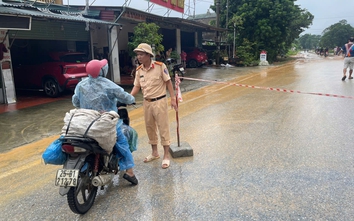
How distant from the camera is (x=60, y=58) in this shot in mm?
10109

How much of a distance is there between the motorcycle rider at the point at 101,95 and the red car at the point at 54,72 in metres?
6.86

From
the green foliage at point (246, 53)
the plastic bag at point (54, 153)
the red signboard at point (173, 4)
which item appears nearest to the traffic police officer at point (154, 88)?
the plastic bag at point (54, 153)

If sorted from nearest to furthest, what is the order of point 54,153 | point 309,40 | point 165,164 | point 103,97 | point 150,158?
point 54,153 < point 103,97 < point 165,164 < point 150,158 < point 309,40

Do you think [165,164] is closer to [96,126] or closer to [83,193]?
[83,193]

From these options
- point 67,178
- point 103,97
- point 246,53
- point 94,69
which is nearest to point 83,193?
point 67,178

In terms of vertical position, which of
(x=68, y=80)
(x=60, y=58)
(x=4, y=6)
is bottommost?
(x=68, y=80)

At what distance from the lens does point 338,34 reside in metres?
68.3

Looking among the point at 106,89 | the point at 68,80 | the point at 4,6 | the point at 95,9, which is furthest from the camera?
the point at 95,9

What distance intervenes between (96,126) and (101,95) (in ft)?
1.69

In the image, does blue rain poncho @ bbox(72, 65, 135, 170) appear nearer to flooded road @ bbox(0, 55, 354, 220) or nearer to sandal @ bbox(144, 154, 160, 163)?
flooded road @ bbox(0, 55, 354, 220)

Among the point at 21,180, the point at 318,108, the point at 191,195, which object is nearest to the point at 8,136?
the point at 21,180

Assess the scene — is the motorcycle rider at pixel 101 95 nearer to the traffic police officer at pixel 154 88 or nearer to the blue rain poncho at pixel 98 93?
the blue rain poncho at pixel 98 93

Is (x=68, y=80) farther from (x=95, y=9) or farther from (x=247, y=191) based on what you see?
(x=247, y=191)

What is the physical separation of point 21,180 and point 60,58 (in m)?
6.96
